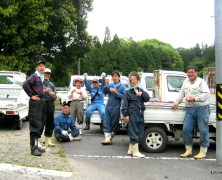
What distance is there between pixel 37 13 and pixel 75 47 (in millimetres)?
4848

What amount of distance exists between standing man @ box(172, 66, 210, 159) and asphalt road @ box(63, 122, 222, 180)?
1.19 ft

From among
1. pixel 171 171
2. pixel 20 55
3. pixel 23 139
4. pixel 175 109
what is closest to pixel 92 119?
pixel 23 139

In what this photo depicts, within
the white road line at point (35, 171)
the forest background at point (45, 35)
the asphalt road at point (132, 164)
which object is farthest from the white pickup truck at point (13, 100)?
the forest background at point (45, 35)

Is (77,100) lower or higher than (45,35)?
lower

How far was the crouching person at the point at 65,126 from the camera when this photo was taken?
9.30m

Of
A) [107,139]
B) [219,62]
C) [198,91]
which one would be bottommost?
[107,139]

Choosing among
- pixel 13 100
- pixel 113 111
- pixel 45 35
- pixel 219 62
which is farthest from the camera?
pixel 45 35

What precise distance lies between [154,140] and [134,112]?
2.90ft

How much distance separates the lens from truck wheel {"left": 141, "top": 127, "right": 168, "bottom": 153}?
8.20m

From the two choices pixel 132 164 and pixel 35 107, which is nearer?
pixel 132 164

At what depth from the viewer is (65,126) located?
9445 mm

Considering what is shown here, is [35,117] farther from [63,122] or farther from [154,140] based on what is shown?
[154,140]

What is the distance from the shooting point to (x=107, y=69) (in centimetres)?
6588

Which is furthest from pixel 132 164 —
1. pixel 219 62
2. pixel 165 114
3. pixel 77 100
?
pixel 77 100
